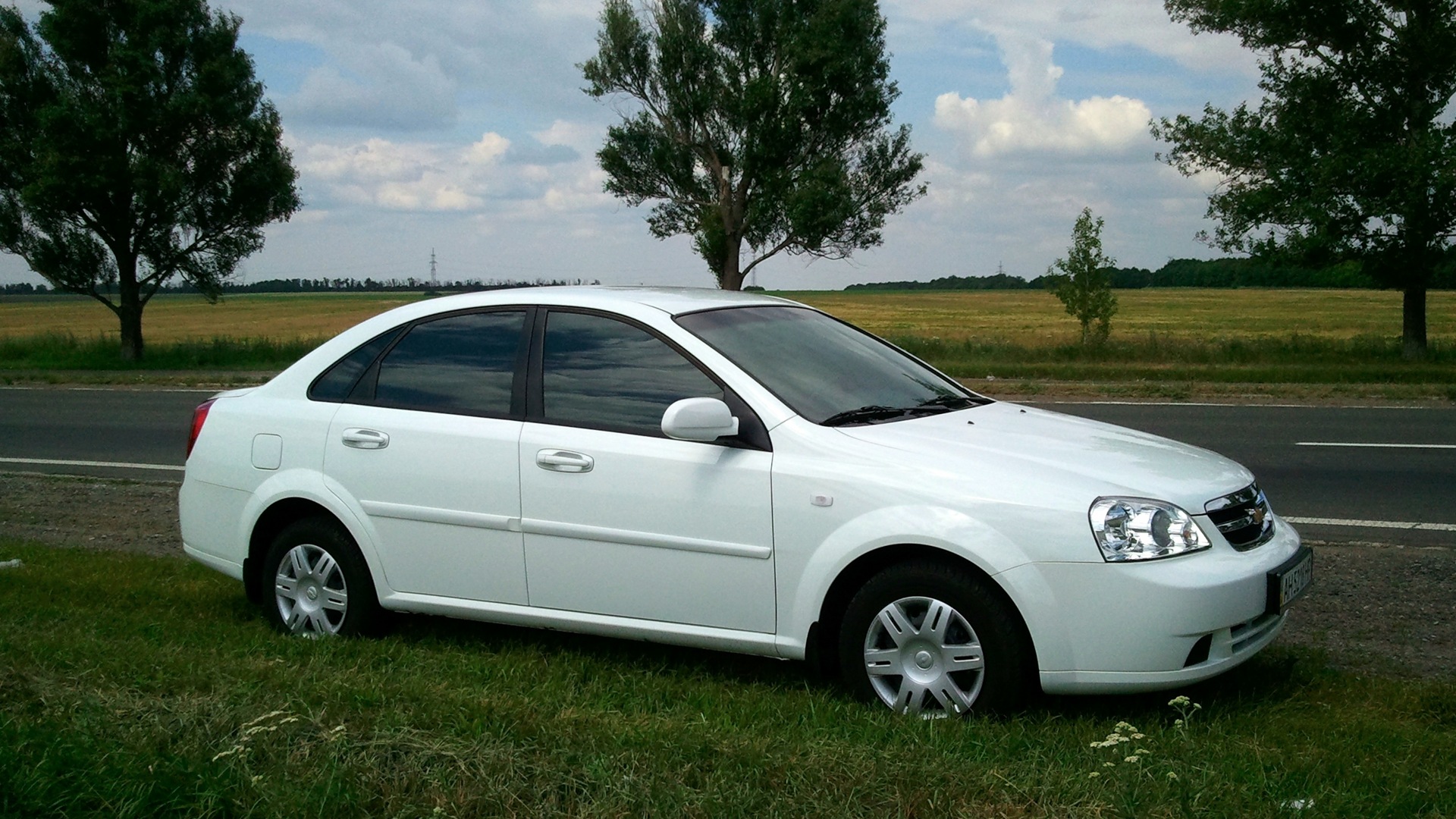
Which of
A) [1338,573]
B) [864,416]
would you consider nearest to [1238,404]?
[1338,573]

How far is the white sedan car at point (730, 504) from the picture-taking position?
4.16 metres

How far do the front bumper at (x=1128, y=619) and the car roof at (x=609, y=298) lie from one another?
76.3 inches

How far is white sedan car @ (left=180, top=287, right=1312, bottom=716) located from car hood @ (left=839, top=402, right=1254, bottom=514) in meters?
0.02

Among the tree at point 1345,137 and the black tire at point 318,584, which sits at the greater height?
the tree at point 1345,137

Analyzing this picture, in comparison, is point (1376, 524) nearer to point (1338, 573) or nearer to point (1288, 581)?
point (1338, 573)

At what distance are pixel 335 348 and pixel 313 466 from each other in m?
0.60

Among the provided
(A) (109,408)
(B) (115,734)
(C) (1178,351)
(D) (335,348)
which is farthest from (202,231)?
(B) (115,734)

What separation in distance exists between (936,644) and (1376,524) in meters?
5.38

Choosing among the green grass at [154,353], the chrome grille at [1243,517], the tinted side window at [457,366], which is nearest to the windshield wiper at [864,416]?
the chrome grille at [1243,517]

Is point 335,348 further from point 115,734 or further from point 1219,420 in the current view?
point 1219,420

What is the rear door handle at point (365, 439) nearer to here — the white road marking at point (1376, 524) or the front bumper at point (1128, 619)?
the front bumper at point (1128, 619)

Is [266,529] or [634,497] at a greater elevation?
[634,497]

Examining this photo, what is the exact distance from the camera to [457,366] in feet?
17.8

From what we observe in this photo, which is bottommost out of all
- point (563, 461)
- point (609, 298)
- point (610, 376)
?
point (563, 461)
